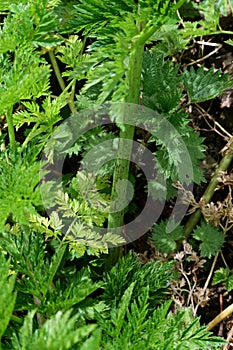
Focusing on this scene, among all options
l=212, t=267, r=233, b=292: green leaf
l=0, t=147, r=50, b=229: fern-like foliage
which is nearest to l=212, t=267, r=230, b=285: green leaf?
l=212, t=267, r=233, b=292: green leaf

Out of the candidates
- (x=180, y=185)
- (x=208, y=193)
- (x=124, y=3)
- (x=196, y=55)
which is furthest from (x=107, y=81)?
(x=196, y=55)

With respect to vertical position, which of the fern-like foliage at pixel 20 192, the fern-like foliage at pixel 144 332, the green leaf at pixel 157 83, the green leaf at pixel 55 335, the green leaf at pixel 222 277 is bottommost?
the green leaf at pixel 222 277

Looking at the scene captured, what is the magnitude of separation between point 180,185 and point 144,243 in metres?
0.25

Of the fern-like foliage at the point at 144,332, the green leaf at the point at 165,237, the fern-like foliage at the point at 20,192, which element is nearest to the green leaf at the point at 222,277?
the green leaf at the point at 165,237

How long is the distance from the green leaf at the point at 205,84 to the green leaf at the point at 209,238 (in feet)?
1.26

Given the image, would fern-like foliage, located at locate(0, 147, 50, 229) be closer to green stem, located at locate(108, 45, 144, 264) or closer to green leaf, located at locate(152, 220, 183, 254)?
green stem, located at locate(108, 45, 144, 264)

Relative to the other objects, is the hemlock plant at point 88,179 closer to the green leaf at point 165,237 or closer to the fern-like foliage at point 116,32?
the fern-like foliage at point 116,32

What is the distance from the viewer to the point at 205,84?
54.6 inches

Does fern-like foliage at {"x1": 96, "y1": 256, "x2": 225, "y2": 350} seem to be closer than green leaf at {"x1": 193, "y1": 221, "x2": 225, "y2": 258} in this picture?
Yes

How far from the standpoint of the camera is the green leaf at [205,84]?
1.37 metres

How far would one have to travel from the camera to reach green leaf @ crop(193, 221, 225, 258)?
1.54 m

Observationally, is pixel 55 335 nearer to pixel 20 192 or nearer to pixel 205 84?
pixel 20 192

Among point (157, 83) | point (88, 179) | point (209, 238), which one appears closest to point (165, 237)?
point (209, 238)

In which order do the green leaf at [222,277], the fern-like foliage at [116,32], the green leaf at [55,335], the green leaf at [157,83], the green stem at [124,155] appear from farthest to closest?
1. the green leaf at [222,277]
2. the green leaf at [157,83]
3. the green stem at [124,155]
4. the fern-like foliage at [116,32]
5. the green leaf at [55,335]
